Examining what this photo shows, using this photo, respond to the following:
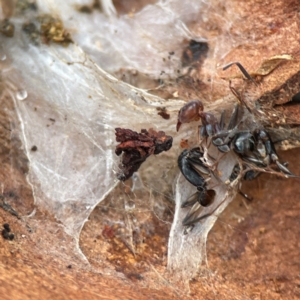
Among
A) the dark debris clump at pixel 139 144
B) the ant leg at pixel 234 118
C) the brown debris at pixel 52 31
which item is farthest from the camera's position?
the brown debris at pixel 52 31

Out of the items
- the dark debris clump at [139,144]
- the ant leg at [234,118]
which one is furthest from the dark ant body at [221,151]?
the dark debris clump at [139,144]

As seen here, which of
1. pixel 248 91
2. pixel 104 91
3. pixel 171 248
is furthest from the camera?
pixel 104 91

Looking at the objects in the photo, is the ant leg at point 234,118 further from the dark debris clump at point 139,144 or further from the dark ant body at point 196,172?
the dark debris clump at point 139,144

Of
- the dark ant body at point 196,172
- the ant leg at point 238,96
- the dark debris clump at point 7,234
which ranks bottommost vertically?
the dark ant body at point 196,172

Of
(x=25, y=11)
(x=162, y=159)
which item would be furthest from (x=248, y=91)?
(x=25, y=11)

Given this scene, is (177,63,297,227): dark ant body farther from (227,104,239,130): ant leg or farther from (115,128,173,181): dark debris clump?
(115,128,173,181): dark debris clump

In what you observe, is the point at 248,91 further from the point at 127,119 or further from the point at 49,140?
the point at 49,140

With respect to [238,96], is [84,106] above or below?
above

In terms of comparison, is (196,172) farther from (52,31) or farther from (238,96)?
(52,31)

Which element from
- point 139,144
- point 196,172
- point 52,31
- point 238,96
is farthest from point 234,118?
point 52,31
